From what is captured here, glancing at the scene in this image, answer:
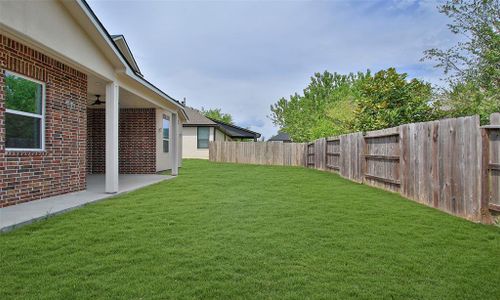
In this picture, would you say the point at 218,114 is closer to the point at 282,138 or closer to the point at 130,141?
the point at 282,138

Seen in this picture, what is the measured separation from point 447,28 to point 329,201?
21.9 feet

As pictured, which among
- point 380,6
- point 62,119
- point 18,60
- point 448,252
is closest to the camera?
point 448,252

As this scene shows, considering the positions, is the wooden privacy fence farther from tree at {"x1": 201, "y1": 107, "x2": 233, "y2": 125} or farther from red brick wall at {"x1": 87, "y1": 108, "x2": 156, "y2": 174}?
tree at {"x1": 201, "y1": 107, "x2": 233, "y2": 125}

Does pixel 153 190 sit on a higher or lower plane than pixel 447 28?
lower

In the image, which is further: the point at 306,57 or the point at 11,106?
the point at 306,57

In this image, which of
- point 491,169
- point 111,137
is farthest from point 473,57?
point 111,137

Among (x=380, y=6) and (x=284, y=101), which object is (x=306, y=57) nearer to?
(x=380, y=6)

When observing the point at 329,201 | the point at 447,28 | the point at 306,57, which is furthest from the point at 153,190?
the point at 306,57

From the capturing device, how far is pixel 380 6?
40.9 feet

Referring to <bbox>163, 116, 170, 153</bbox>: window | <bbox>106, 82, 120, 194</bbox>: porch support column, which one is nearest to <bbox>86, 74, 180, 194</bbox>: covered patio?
<bbox>163, 116, 170, 153</bbox>: window

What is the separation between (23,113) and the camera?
6219 mm

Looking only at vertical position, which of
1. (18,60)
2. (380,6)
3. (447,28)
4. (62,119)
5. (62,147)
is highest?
(380,6)

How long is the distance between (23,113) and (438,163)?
7.57m

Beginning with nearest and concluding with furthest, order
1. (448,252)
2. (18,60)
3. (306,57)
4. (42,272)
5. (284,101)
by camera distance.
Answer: (42,272)
(448,252)
(18,60)
(306,57)
(284,101)
